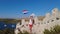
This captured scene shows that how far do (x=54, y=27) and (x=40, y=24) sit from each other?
885mm

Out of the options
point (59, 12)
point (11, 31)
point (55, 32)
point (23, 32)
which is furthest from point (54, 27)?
point (11, 31)

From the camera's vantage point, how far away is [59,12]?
33.2 ft

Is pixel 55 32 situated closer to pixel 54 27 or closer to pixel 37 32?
pixel 54 27

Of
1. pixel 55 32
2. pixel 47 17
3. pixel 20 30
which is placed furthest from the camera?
pixel 20 30

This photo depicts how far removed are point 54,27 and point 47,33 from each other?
46 cm

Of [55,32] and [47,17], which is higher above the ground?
[47,17]

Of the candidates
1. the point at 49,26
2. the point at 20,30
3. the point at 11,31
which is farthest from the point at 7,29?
the point at 49,26

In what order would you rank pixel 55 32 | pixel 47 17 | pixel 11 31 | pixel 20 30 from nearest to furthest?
pixel 55 32
pixel 47 17
pixel 20 30
pixel 11 31

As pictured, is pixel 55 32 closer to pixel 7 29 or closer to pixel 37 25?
pixel 37 25

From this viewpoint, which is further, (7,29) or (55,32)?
(7,29)

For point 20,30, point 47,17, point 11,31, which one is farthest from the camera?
point 11,31

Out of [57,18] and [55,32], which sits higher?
[57,18]

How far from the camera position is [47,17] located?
1028cm

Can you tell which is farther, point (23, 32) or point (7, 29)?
point (7, 29)
